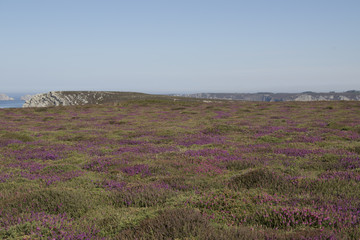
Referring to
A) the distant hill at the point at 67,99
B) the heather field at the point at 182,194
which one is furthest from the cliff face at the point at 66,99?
the heather field at the point at 182,194

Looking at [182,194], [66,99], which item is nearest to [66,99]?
[66,99]

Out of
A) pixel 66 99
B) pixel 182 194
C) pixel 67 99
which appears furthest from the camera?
pixel 67 99

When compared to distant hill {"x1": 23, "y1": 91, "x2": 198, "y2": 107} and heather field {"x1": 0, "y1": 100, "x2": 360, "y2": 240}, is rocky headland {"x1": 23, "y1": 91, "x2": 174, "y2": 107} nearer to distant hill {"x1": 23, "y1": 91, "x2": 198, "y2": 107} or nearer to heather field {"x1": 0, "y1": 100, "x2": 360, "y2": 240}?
distant hill {"x1": 23, "y1": 91, "x2": 198, "y2": 107}

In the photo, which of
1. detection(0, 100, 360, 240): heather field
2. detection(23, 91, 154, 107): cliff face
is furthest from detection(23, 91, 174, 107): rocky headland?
detection(0, 100, 360, 240): heather field

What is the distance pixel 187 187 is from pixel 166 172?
1.71 metres

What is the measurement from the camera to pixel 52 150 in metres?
13.2

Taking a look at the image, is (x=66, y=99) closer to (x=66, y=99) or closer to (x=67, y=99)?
(x=66, y=99)

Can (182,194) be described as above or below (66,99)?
below

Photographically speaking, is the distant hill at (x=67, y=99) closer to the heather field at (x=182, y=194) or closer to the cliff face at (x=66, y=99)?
the cliff face at (x=66, y=99)

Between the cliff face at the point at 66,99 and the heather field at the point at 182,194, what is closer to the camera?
the heather field at the point at 182,194

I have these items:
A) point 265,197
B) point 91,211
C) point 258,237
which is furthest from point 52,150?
point 258,237

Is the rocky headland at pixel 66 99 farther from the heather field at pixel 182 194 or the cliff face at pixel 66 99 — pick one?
the heather field at pixel 182 194

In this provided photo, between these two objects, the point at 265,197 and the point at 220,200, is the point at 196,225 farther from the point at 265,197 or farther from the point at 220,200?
the point at 265,197

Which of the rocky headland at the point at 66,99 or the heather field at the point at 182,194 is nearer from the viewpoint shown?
the heather field at the point at 182,194
